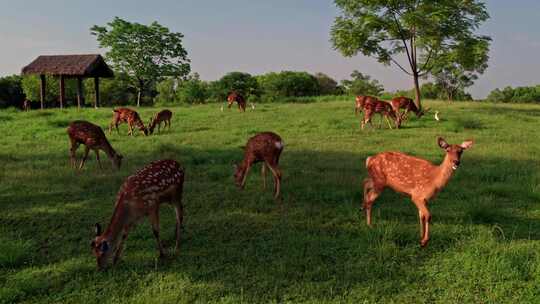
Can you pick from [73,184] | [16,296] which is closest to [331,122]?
[73,184]

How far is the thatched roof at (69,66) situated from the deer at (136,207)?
94.1ft

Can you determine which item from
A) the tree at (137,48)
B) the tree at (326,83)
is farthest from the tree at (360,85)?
the tree at (137,48)

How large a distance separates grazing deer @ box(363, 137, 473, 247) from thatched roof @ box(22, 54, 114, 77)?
2959cm

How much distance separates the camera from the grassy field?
4.53m

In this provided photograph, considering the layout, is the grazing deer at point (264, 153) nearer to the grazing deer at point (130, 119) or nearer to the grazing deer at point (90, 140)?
the grazing deer at point (90, 140)

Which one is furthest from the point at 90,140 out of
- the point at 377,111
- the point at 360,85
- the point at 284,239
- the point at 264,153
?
the point at 360,85

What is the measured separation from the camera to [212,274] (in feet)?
16.1

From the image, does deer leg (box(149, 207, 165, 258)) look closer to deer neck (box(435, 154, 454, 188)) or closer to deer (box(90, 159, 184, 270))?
deer (box(90, 159, 184, 270))

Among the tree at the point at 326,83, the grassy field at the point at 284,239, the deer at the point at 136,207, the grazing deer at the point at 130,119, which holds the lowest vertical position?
the grassy field at the point at 284,239

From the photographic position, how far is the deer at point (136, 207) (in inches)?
194

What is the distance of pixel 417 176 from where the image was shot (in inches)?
233

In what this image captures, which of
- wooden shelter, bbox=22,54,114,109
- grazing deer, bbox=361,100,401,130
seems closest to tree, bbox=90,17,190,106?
wooden shelter, bbox=22,54,114,109

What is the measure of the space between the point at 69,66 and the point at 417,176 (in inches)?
1264

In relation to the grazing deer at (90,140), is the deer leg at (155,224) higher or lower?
lower
